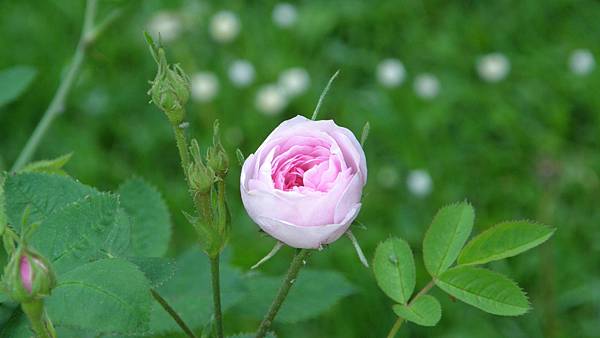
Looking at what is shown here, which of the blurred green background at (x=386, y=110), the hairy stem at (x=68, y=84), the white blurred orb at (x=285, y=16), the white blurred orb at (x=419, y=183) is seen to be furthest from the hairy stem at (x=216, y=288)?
the white blurred orb at (x=285, y=16)

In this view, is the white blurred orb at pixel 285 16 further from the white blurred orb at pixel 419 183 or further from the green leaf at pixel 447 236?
the green leaf at pixel 447 236

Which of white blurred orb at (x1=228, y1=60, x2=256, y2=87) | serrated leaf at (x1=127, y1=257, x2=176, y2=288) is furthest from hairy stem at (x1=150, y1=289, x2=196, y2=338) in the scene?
white blurred orb at (x1=228, y1=60, x2=256, y2=87)

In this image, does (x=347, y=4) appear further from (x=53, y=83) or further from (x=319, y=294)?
(x=319, y=294)

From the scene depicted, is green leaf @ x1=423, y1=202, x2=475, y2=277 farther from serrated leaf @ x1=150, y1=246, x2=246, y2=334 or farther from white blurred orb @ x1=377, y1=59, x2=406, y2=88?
white blurred orb @ x1=377, y1=59, x2=406, y2=88

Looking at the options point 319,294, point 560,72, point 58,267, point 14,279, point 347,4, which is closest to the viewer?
point 14,279

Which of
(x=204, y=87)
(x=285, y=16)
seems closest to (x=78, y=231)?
(x=204, y=87)

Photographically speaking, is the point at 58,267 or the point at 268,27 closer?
the point at 58,267

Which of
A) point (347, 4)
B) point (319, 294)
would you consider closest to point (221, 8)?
point (347, 4)
